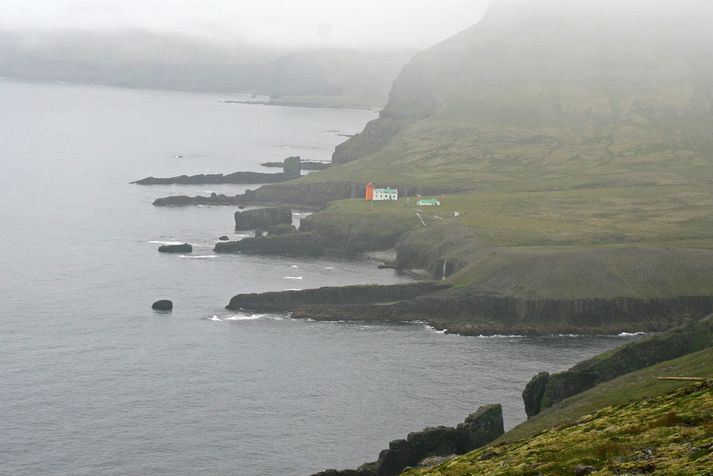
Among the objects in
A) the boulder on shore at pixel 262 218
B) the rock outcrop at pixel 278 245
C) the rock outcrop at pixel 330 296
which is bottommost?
the rock outcrop at pixel 330 296

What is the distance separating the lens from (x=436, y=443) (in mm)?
87812

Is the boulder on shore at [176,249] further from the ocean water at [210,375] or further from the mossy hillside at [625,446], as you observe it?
the mossy hillside at [625,446]

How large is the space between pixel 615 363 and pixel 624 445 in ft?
166

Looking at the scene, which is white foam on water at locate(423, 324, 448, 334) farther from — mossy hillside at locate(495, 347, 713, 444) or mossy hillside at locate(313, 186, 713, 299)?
mossy hillside at locate(495, 347, 713, 444)

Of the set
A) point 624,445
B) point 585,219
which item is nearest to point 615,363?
point 624,445

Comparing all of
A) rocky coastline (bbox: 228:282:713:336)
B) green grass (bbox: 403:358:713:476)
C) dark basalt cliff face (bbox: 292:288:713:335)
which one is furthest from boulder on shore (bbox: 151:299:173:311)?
green grass (bbox: 403:358:713:476)

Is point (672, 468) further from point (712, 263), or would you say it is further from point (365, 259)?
point (365, 259)

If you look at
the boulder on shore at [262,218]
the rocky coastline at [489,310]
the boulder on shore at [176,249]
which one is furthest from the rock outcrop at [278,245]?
the rocky coastline at [489,310]

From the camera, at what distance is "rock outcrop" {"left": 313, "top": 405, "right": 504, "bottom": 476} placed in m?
85.2

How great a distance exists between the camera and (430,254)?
169m

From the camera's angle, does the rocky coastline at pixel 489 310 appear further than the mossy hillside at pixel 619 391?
Yes

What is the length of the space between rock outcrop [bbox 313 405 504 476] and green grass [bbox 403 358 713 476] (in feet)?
62.1

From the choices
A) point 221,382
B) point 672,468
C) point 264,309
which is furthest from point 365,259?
point 672,468

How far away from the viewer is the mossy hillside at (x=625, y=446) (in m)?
48.1
